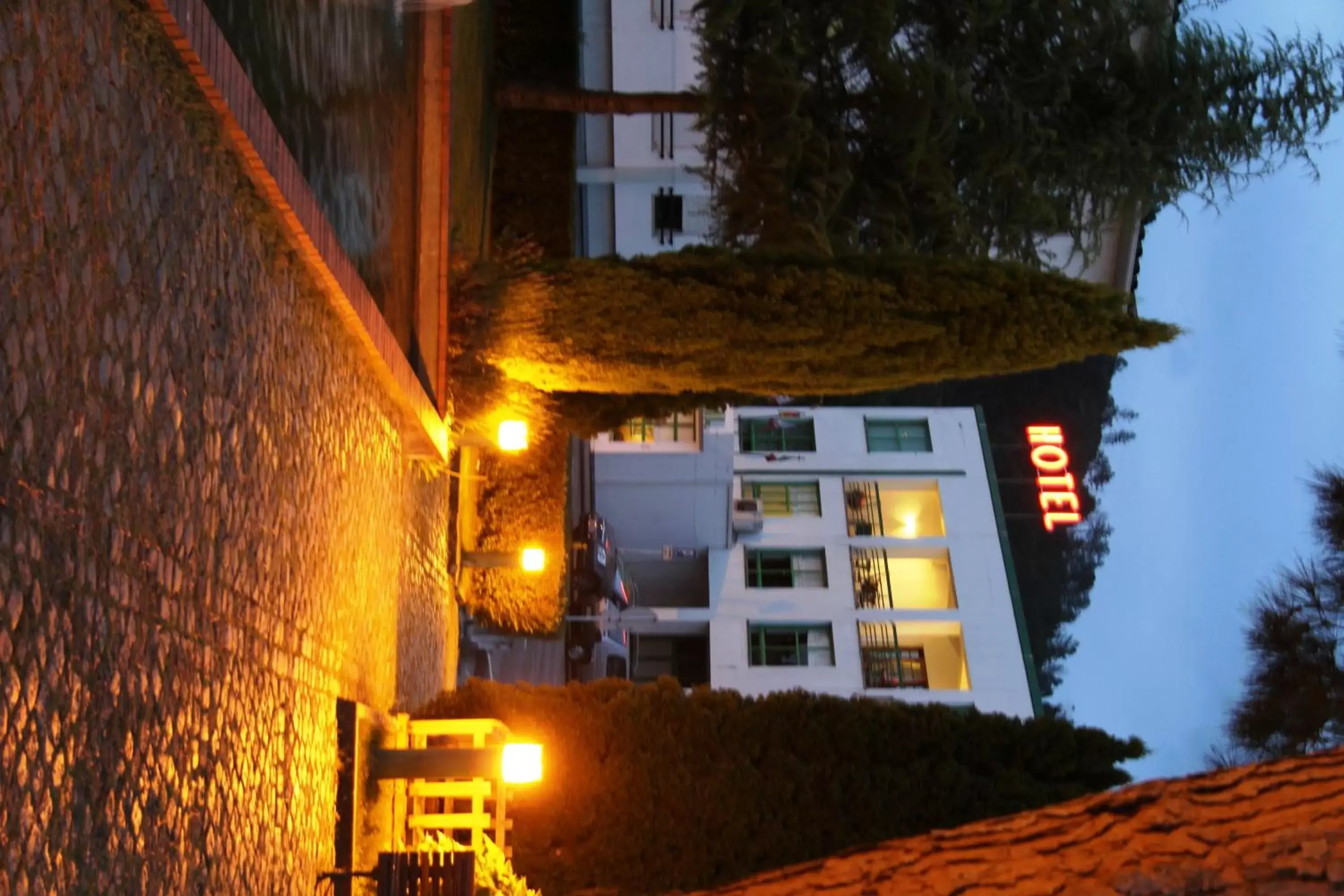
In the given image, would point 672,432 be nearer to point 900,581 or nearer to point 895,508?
point 895,508

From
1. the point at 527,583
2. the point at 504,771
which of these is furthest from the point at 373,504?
the point at 527,583

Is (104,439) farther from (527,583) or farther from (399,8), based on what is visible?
(527,583)

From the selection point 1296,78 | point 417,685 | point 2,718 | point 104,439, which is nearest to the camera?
point 2,718

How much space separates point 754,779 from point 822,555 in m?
16.2

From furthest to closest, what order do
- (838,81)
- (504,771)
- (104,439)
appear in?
(838,81) < (504,771) < (104,439)

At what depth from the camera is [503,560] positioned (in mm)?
12375

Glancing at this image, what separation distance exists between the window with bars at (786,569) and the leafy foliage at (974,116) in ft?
36.7

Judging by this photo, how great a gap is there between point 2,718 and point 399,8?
24.4ft

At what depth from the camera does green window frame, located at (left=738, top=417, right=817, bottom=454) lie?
2570cm

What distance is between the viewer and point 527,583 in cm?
1280

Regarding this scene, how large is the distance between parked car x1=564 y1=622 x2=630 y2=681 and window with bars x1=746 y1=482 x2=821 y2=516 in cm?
476

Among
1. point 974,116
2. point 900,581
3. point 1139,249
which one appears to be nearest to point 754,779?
point 974,116

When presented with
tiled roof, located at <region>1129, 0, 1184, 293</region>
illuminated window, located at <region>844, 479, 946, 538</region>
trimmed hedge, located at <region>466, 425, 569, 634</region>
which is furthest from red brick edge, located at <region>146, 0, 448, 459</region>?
illuminated window, located at <region>844, 479, 946, 538</region>

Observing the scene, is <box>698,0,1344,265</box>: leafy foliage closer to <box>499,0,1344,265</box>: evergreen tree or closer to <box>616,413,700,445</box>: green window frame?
<box>499,0,1344,265</box>: evergreen tree
